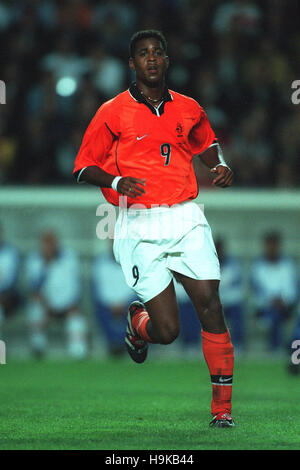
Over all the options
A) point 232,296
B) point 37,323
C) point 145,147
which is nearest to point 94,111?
point 37,323

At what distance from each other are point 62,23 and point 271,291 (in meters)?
5.37

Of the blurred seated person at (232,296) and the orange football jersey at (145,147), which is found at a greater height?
the orange football jersey at (145,147)

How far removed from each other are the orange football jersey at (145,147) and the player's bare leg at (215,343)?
0.63 m

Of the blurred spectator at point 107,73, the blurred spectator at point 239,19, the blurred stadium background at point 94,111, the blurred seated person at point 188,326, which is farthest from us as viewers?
the blurred spectator at point 239,19

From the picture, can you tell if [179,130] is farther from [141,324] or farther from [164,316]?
[141,324]

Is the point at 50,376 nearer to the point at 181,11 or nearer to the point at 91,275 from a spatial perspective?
the point at 91,275

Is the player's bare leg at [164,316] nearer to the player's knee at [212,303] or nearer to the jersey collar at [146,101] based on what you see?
the player's knee at [212,303]

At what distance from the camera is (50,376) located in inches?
416

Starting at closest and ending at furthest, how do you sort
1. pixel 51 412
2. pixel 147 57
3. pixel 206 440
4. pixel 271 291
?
pixel 206 440 < pixel 147 57 < pixel 51 412 < pixel 271 291

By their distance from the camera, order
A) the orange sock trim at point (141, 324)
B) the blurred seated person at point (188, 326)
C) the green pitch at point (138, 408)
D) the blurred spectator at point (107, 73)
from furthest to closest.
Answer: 1. the blurred spectator at point (107, 73)
2. the blurred seated person at point (188, 326)
3. the orange sock trim at point (141, 324)
4. the green pitch at point (138, 408)

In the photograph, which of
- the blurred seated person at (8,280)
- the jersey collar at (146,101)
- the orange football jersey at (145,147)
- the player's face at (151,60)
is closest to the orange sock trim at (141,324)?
the orange football jersey at (145,147)

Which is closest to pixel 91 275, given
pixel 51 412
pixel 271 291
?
pixel 271 291

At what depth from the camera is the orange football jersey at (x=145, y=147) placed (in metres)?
6.14

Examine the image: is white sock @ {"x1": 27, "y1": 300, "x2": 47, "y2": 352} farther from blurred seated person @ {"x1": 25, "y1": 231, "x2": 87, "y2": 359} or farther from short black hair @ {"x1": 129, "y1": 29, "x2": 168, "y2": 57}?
short black hair @ {"x1": 129, "y1": 29, "x2": 168, "y2": 57}
